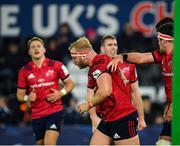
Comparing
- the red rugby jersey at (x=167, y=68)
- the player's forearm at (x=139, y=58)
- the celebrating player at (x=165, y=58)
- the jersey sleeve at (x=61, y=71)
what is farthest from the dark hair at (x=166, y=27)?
the jersey sleeve at (x=61, y=71)

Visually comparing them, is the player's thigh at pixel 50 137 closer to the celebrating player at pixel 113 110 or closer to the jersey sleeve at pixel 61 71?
the jersey sleeve at pixel 61 71

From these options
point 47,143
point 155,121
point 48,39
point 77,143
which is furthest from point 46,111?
point 48,39

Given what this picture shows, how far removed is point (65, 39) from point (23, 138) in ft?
9.45

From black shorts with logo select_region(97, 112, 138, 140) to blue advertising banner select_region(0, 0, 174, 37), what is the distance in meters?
6.63

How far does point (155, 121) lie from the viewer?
15039mm

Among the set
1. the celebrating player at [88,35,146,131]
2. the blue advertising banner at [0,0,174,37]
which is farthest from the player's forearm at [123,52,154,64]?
the blue advertising banner at [0,0,174,37]

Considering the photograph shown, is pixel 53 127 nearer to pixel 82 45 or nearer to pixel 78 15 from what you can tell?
pixel 82 45

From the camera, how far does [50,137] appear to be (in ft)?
38.0

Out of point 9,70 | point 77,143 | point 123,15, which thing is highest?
point 123,15

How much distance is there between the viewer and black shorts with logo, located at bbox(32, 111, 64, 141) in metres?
11.7

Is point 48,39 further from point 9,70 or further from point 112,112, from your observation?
point 112,112

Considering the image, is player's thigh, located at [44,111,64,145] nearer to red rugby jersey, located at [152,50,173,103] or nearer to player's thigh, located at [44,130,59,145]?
player's thigh, located at [44,130,59,145]

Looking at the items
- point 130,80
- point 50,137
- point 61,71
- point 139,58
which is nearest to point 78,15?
point 61,71

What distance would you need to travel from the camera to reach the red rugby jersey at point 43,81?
38.7 ft
